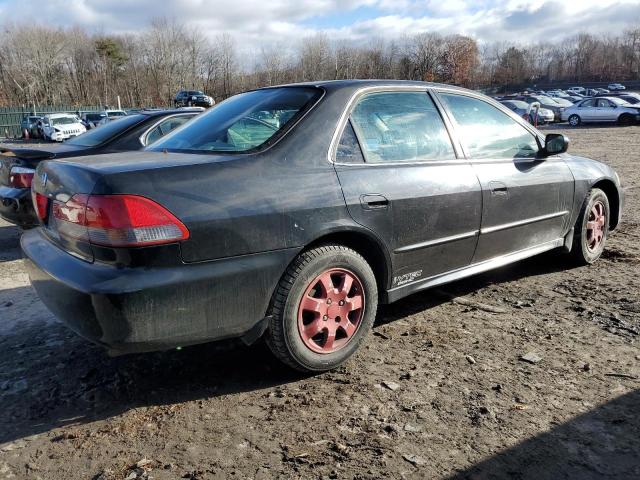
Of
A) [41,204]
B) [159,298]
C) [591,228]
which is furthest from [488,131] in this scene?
[41,204]

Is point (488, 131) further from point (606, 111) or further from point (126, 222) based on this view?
point (606, 111)

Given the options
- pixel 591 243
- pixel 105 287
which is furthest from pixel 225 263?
pixel 591 243

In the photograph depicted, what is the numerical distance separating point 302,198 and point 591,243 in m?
3.41

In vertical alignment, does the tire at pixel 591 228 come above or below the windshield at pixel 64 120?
below

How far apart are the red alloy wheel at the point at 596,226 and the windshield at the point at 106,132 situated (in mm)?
4980

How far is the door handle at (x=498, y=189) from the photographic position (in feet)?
12.2

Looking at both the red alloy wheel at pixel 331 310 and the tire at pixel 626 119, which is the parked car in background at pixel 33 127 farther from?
the red alloy wheel at pixel 331 310

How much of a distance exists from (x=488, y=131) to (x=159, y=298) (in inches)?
109

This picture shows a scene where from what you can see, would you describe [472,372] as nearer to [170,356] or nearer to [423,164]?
[423,164]

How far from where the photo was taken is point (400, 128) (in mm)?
3402

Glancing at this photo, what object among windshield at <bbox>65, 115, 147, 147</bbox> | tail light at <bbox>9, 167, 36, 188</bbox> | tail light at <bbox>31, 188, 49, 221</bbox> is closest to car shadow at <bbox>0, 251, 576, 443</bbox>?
tail light at <bbox>31, 188, 49, 221</bbox>

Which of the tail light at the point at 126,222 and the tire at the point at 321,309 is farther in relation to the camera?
the tire at the point at 321,309

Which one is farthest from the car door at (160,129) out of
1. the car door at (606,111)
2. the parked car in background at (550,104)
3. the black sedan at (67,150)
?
the parked car in background at (550,104)

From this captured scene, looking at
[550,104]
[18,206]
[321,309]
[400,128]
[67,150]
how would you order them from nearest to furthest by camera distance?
[321,309], [400,128], [18,206], [67,150], [550,104]
